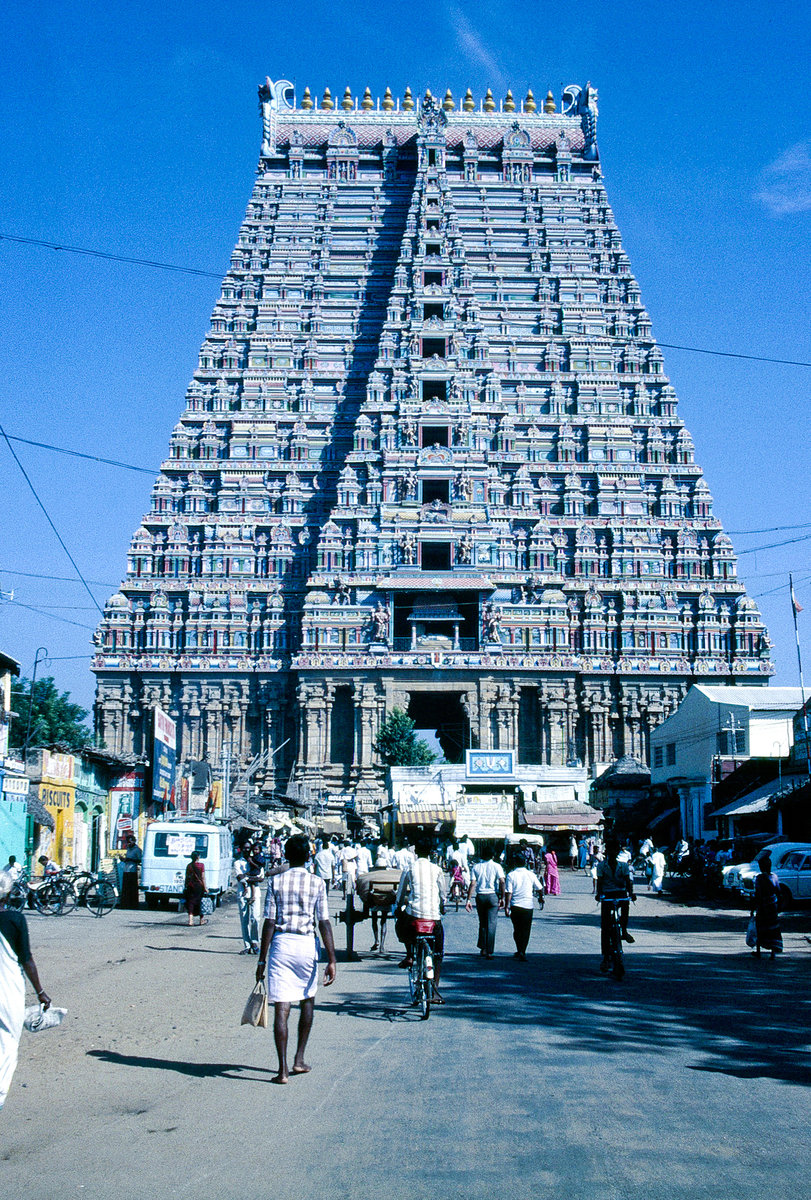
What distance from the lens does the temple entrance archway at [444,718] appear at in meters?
65.1

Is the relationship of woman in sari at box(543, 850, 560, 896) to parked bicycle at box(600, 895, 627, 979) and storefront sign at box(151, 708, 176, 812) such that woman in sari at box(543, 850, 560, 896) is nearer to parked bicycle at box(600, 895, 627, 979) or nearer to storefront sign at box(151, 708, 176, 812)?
storefront sign at box(151, 708, 176, 812)

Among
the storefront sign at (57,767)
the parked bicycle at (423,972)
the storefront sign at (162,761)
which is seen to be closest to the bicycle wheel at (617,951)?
the parked bicycle at (423,972)

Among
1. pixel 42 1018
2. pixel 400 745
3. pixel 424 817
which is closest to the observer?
pixel 42 1018

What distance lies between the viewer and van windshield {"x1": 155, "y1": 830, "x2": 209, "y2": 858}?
96.7ft

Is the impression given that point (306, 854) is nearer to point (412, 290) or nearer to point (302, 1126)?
point (302, 1126)

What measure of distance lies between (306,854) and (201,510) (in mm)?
62073

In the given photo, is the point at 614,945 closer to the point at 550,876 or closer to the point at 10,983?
the point at 10,983

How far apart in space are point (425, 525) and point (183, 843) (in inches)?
1495

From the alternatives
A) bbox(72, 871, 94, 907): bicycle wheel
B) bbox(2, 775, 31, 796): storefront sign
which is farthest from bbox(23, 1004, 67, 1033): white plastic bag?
bbox(2, 775, 31, 796): storefront sign

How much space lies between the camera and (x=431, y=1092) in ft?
30.4

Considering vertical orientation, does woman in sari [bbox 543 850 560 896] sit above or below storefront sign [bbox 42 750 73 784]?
below

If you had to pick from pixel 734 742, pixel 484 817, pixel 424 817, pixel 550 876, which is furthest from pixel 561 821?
pixel 550 876

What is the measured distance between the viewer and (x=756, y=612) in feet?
223

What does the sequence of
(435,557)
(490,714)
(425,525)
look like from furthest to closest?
(435,557) → (425,525) → (490,714)
